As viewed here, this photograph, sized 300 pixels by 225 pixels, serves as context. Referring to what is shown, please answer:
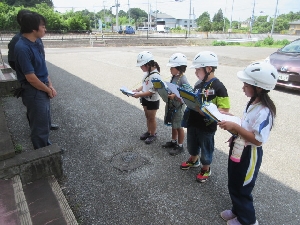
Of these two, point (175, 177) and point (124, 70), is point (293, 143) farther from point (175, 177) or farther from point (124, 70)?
point (124, 70)

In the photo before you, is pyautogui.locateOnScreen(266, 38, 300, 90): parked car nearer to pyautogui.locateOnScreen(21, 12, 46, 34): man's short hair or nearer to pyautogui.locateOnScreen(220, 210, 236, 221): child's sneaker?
pyautogui.locateOnScreen(220, 210, 236, 221): child's sneaker

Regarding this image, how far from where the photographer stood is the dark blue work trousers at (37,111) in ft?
9.15

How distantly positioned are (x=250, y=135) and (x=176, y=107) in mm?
1446

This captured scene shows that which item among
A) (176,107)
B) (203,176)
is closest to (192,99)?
(176,107)

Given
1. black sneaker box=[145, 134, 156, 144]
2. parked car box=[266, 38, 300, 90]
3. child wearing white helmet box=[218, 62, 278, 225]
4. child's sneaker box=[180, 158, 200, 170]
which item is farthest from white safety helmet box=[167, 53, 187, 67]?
parked car box=[266, 38, 300, 90]

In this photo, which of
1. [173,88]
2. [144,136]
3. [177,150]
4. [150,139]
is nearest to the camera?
[173,88]

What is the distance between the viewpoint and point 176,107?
3.18m

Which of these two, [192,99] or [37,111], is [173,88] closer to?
[192,99]

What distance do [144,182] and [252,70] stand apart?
5.79 ft

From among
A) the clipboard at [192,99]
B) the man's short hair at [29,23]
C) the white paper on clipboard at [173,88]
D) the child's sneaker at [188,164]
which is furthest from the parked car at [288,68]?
the man's short hair at [29,23]

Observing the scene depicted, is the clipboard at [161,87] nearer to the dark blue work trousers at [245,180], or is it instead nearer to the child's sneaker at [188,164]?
the child's sneaker at [188,164]

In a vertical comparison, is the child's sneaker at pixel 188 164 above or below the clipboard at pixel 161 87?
below

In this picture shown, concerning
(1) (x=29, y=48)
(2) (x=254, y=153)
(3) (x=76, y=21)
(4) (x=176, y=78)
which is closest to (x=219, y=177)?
(2) (x=254, y=153)

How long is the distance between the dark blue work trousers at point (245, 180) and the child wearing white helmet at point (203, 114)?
20.7 inches
